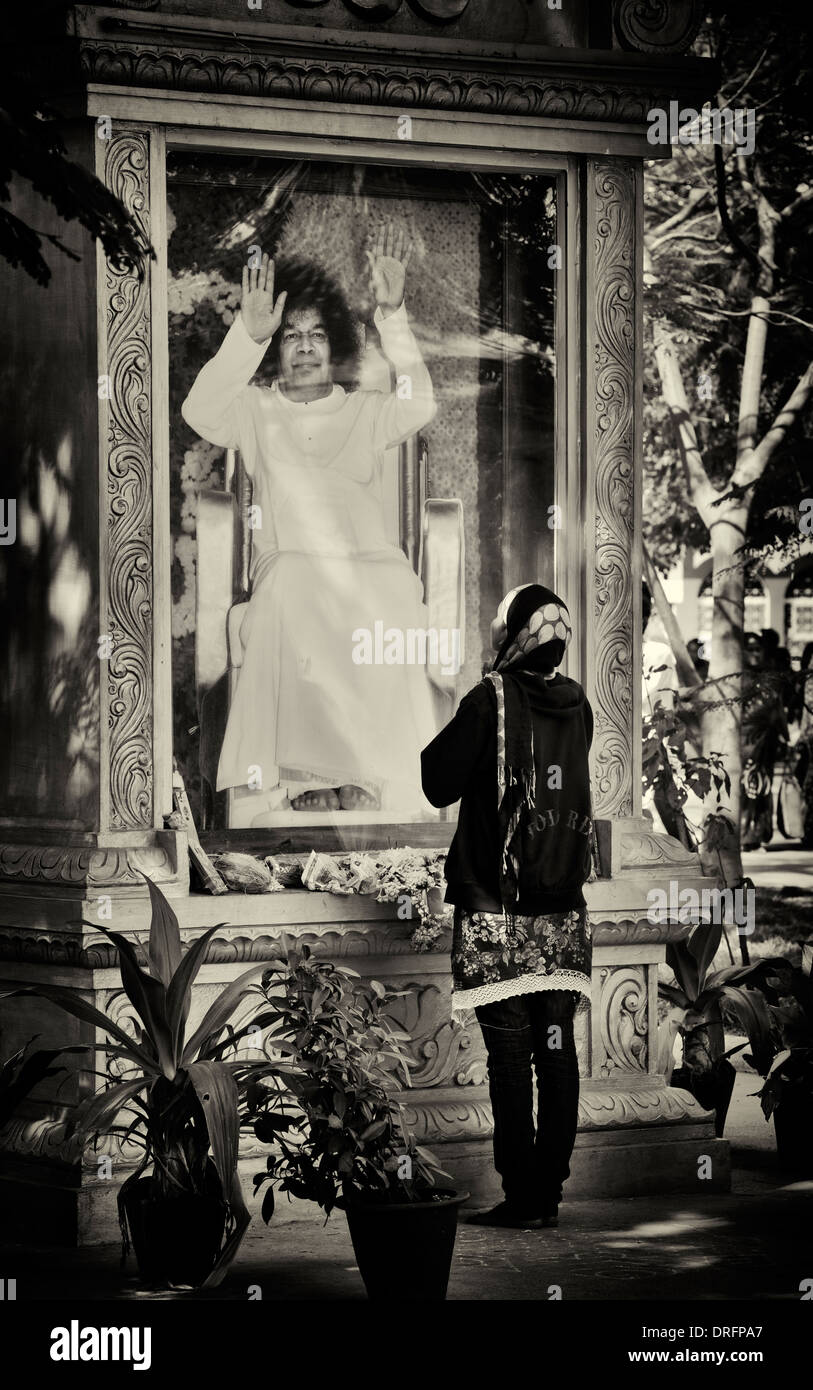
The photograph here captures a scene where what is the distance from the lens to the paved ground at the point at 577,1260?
253 inches

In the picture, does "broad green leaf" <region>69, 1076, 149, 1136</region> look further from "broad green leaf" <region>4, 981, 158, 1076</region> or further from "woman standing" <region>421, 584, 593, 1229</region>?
"woman standing" <region>421, 584, 593, 1229</region>

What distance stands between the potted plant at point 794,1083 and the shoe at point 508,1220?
137 cm

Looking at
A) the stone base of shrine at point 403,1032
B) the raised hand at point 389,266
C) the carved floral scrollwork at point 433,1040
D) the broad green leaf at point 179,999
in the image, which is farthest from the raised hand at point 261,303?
the broad green leaf at point 179,999

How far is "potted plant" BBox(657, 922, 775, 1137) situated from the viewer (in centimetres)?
851

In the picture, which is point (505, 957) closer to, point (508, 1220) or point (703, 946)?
point (508, 1220)

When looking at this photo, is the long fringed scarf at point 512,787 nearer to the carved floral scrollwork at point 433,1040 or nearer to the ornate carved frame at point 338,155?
the carved floral scrollwork at point 433,1040

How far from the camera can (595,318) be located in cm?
821

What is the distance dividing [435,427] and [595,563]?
3.00ft

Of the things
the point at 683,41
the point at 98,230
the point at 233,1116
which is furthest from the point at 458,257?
the point at 233,1116

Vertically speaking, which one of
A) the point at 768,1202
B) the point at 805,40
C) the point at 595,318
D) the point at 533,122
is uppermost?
the point at 805,40

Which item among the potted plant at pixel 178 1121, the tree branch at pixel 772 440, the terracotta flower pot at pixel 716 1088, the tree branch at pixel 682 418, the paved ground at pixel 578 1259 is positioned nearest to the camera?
the potted plant at pixel 178 1121

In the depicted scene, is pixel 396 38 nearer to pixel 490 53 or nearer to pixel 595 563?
pixel 490 53

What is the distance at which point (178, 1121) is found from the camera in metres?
6.44

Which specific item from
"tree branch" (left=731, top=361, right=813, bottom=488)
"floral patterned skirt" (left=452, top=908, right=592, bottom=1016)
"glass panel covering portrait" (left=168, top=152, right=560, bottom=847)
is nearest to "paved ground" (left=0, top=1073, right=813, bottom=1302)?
"floral patterned skirt" (left=452, top=908, right=592, bottom=1016)
